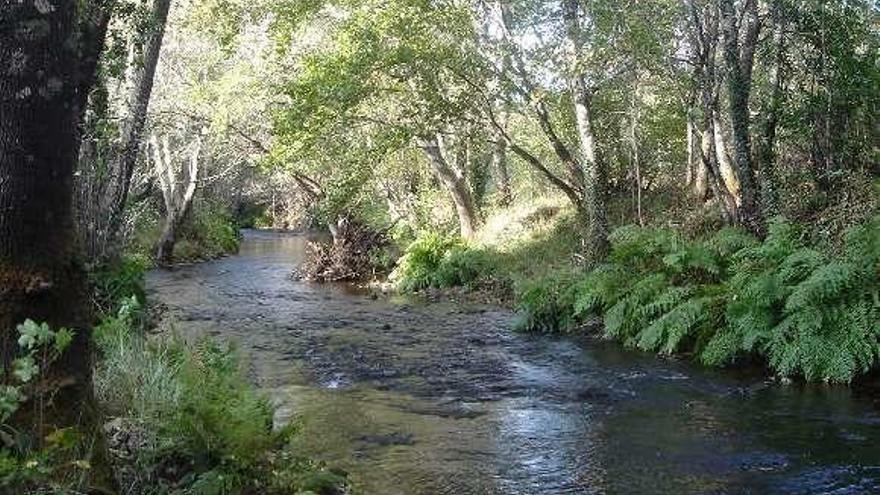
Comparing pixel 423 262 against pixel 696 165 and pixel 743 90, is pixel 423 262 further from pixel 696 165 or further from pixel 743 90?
pixel 743 90

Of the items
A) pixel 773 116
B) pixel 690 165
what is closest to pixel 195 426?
pixel 773 116

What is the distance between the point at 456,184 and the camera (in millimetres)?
22078

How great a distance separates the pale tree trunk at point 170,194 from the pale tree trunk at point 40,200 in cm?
2519

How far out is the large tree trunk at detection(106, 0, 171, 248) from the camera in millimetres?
9648

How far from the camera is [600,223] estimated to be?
16219 mm

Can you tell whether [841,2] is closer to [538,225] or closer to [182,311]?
[538,225]

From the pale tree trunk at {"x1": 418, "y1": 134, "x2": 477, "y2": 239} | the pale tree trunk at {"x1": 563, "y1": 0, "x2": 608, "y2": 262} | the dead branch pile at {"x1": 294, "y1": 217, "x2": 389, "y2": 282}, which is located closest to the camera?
the pale tree trunk at {"x1": 563, "y1": 0, "x2": 608, "y2": 262}

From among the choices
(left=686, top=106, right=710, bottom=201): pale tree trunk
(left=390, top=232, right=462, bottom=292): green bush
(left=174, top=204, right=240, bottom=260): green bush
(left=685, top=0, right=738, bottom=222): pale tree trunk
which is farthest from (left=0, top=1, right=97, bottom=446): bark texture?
(left=174, top=204, right=240, bottom=260): green bush

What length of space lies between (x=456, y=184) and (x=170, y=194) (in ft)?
41.8

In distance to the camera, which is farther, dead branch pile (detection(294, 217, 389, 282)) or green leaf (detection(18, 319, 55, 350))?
dead branch pile (detection(294, 217, 389, 282))

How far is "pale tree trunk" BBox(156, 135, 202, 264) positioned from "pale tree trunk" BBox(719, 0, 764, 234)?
19.0 metres

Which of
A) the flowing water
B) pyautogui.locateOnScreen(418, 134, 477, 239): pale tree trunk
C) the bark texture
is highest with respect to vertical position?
pyautogui.locateOnScreen(418, 134, 477, 239): pale tree trunk

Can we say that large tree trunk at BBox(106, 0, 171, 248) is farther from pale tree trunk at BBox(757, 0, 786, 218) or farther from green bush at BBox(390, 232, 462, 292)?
green bush at BBox(390, 232, 462, 292)

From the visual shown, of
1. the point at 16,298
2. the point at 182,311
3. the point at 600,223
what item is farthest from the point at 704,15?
the point at 16,298
